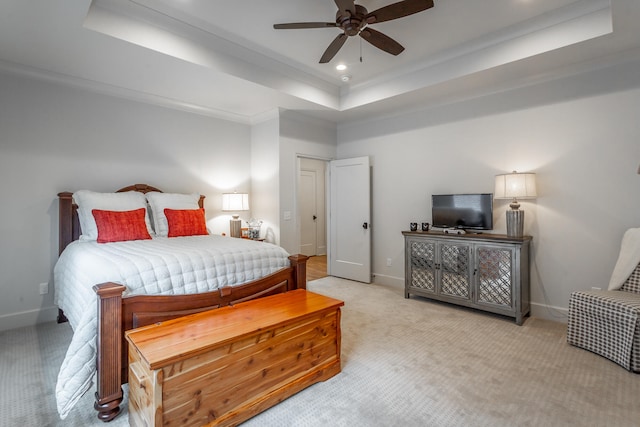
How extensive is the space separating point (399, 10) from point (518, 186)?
7.28 ft

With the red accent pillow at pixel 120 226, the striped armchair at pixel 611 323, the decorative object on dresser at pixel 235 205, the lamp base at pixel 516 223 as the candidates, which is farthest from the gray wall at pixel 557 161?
the red accent pillow at pixel 120 226

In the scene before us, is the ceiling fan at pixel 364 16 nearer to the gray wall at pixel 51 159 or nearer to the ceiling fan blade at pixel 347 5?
the ceiling fan blade at pixel 347 5

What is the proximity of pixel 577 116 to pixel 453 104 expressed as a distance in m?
1.34

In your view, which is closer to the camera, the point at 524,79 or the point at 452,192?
the point at 524,79

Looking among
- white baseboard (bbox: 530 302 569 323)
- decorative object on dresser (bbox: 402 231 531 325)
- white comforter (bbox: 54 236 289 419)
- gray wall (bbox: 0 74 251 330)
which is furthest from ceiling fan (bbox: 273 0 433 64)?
white baseboard (bbox: 530 302 569 323)

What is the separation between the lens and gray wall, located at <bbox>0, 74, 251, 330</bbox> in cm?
310

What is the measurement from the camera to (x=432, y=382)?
85.2 inches

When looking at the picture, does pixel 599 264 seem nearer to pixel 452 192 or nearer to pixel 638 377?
pixel 638 377

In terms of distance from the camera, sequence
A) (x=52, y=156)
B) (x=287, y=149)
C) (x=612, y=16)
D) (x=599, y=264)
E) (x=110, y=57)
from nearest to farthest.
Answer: (x=612, y=16), (x=110, y=57), (x=599, y=264), (x=52, y=156), (x=287, y=149)

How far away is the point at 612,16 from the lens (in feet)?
7.89

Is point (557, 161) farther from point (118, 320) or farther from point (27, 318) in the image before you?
point (27, 318)

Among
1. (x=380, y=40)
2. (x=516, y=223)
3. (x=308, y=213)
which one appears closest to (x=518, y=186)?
(x=516, y=223)

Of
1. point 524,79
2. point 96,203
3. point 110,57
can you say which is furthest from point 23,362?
point 524,79

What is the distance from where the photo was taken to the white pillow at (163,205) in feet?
11.9
